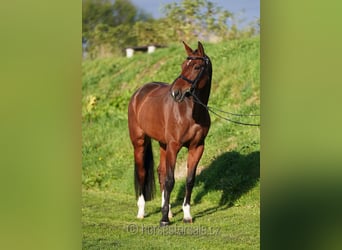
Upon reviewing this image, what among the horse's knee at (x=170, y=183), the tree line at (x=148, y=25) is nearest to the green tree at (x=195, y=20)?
the tree line at (x=148, y=25)

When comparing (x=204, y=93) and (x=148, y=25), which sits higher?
(x=148, y=25)

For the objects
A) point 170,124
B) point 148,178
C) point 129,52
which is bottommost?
point 148,178

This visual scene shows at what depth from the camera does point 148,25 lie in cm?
578

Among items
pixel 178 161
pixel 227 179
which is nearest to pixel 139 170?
pixel 178 161

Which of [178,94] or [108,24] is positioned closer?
[178,94]

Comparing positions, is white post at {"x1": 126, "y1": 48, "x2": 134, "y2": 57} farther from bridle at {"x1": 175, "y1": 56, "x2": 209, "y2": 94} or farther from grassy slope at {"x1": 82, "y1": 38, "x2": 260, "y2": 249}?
bridle at {"x1": 175, "y1": 56, "x2": 209, "y2": 94}

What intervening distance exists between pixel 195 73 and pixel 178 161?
34.7 inches

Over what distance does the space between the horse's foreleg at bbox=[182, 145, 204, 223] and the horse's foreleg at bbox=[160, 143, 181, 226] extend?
130 mm

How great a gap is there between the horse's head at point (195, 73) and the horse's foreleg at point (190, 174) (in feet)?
1.63

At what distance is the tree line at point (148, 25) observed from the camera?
5594 millimetres

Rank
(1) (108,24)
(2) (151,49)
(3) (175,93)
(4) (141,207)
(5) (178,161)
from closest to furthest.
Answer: (3) (175,93), (5) (178,161), (4) (141,207), (1) (108,24), (2) (151,49)

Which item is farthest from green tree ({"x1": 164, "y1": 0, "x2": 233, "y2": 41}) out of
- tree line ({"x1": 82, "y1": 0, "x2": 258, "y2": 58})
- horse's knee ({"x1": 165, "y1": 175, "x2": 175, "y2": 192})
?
horse's knee ({"x1": 165, "y1": 175, "x2": 175, "y2": 192})

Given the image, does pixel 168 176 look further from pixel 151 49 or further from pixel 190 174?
pixel 151 49

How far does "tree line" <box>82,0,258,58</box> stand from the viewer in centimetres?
559
